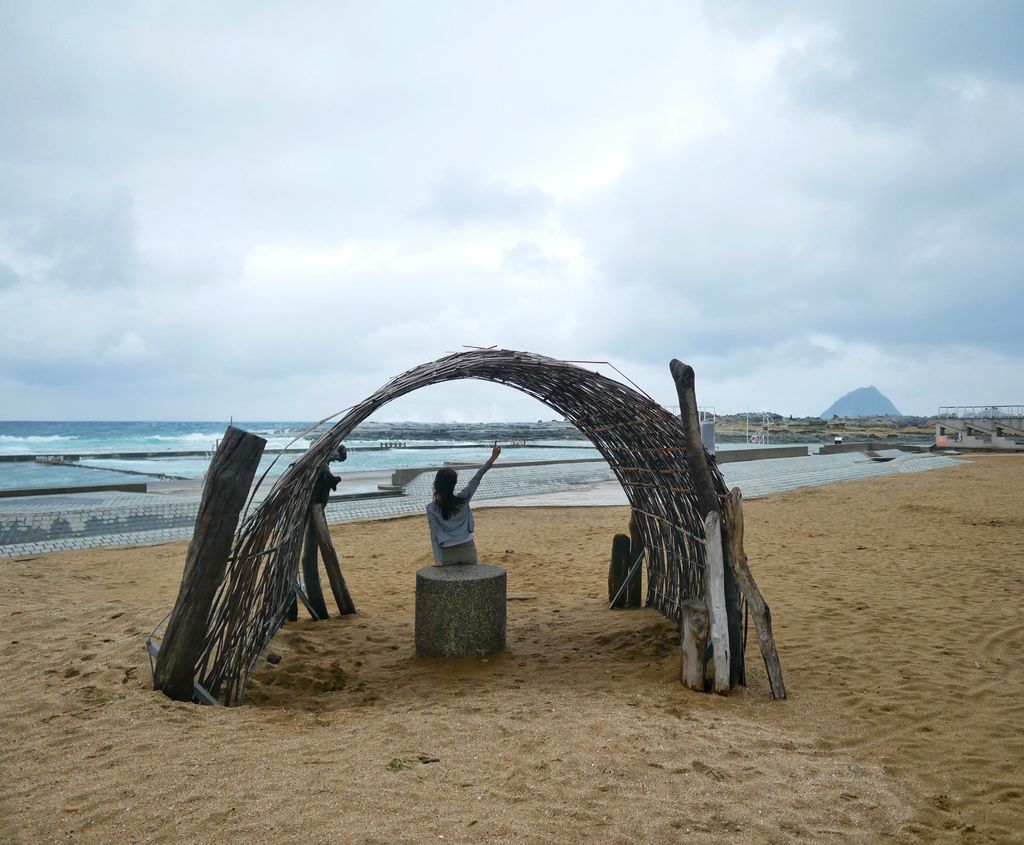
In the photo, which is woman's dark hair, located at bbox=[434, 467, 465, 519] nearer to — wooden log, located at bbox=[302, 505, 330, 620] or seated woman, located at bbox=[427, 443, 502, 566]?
seated woman, located at bbox=[427, 443, 502, 566]

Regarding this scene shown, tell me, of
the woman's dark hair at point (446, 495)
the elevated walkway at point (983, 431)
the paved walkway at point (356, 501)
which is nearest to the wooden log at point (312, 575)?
the woman's dark hair at point (446, 495)

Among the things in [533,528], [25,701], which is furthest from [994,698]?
[533,528]

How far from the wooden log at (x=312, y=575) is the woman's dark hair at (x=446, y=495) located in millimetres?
1589

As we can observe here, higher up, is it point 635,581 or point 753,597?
point 753,597

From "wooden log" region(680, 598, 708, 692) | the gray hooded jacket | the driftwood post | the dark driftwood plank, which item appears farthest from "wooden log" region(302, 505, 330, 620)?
the driftwood post

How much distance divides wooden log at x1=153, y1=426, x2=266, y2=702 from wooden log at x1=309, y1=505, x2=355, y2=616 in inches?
96.6

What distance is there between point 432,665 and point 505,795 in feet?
7.46

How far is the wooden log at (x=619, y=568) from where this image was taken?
6.81 meters

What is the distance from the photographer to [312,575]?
262 inches

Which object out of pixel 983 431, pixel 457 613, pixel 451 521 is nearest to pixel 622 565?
pixel 451 521

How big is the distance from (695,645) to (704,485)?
107 cm

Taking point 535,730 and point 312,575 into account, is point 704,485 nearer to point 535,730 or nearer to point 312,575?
point 535,730

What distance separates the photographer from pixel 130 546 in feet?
33.2

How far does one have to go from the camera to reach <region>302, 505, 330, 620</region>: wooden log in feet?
21.7
